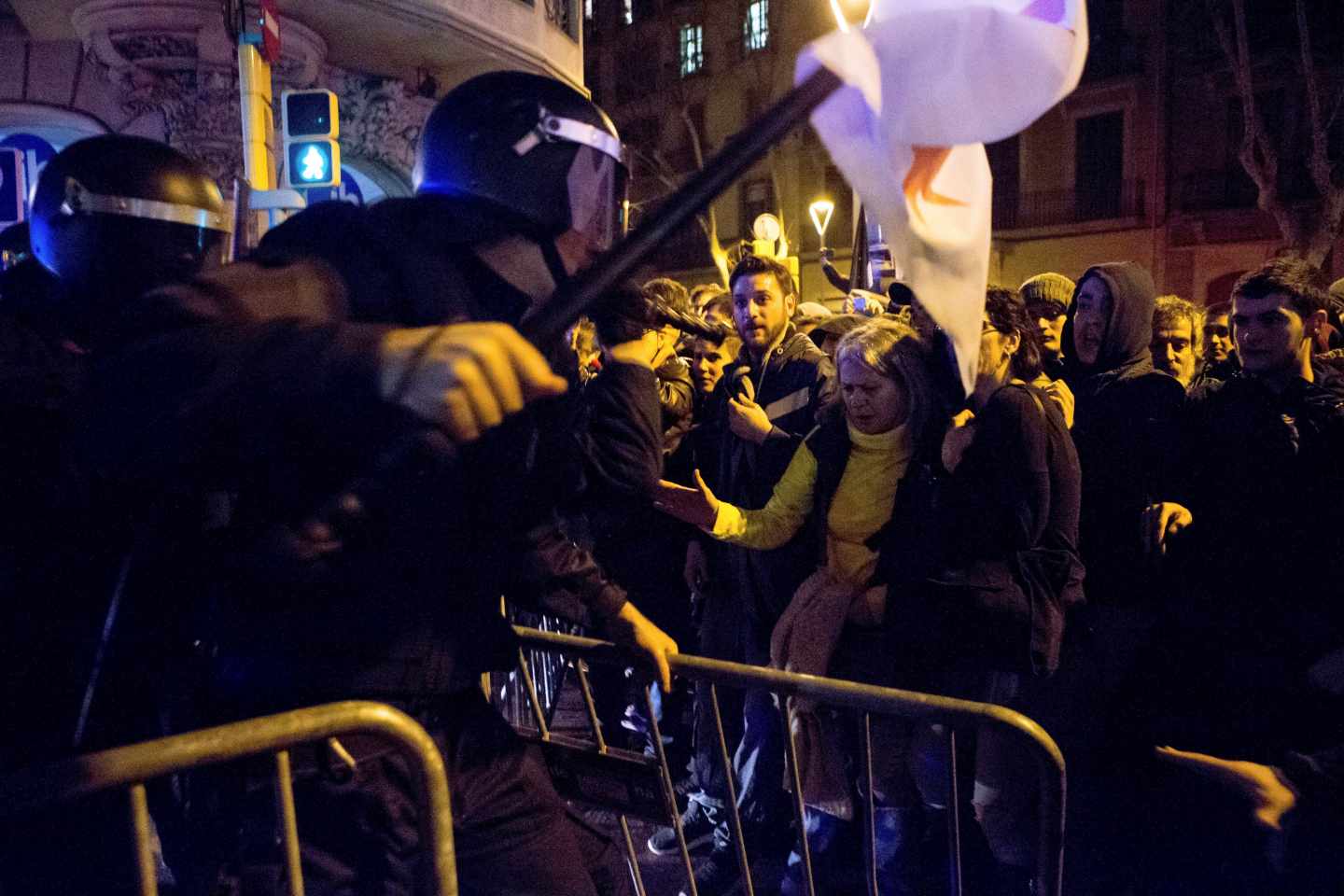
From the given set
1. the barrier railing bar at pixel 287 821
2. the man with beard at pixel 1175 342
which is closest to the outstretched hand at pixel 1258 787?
the barrier railing bar at pixel 287 821

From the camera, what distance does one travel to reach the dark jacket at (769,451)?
4.03 metres

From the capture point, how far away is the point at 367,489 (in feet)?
4.99

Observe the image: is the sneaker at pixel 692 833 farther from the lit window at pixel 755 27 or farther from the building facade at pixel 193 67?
the lit window at pixel 755 27

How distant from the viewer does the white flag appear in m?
1.69

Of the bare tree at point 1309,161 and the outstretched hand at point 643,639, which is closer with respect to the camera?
the outstretched hand at point 643,639

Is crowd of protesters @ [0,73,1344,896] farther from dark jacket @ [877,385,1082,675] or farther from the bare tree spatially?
the bare tree

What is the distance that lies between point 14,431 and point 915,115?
1.94 meters

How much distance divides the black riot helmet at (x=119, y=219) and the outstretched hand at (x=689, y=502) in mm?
1745

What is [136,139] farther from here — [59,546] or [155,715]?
[155,715]

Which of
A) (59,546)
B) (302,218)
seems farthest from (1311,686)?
(59,546)

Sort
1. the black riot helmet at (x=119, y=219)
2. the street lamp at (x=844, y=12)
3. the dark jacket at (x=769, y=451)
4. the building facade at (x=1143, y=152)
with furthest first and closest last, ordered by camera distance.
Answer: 1. the building facade at (x=1143, y=152)
2. the dark jacket at (x=769, y=451)
3. the black riot helmet at (x=119, y=219)
4. the street lamp at (x=844, y=12)

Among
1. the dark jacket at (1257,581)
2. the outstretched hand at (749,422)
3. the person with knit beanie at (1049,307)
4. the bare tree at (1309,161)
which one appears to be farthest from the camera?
the bare tree at (1309,161)

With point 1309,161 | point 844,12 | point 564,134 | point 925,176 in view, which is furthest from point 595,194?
point 1309,161

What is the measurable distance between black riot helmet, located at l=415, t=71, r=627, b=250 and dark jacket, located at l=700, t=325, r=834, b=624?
200 cm
